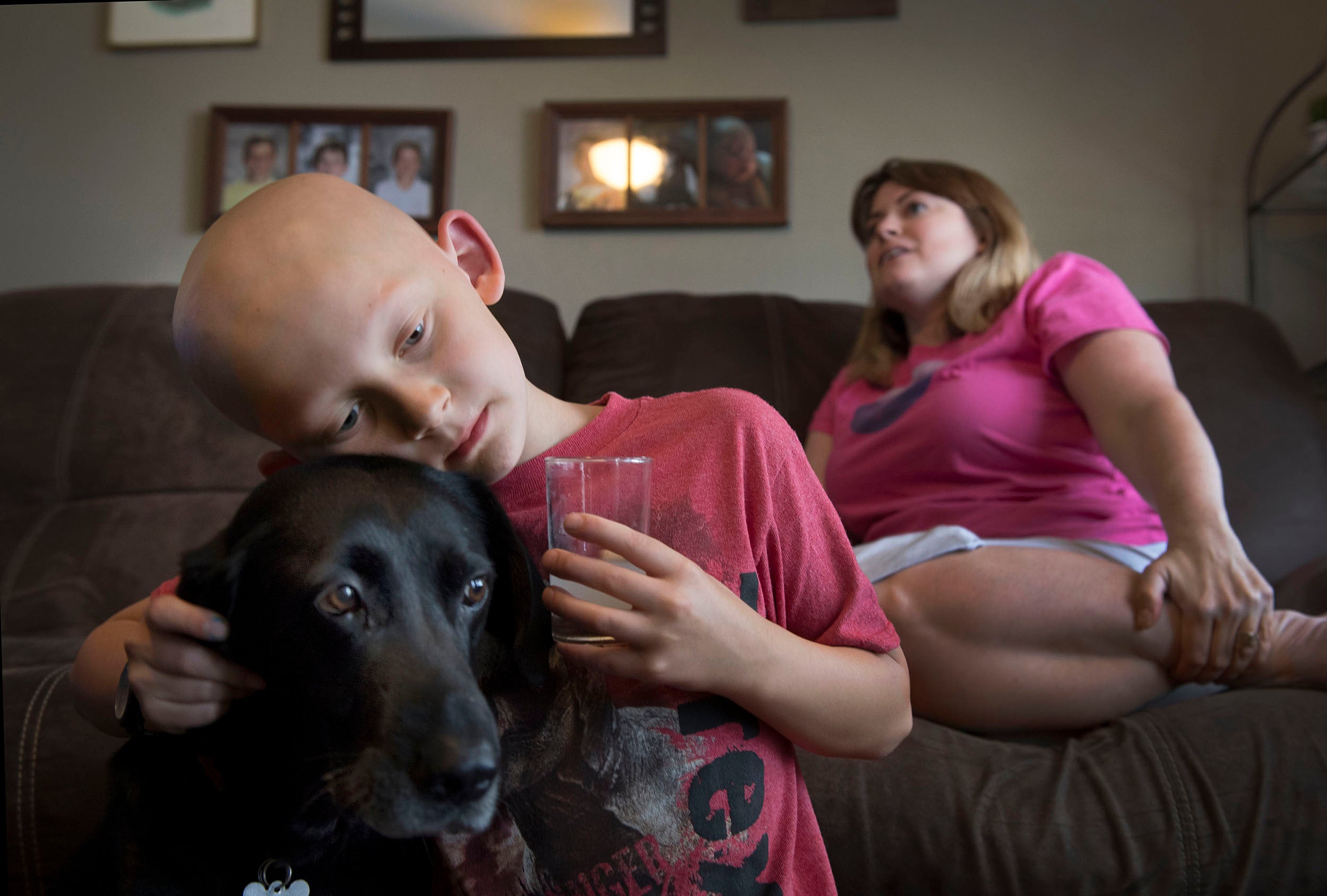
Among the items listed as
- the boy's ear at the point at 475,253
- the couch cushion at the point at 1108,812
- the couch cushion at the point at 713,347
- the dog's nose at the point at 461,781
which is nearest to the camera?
the dog's nose at the point at 461,781

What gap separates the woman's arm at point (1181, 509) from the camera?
3.53 ft

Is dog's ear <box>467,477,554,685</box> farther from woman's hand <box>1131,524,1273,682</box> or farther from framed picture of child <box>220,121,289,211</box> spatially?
framed picture of child <box>220,121,289,211</box>

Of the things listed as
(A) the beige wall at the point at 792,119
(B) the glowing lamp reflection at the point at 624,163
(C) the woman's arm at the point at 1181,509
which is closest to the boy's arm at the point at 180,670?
(C) the woman's arm at the point at 1181,509

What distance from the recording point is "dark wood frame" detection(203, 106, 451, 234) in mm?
2531

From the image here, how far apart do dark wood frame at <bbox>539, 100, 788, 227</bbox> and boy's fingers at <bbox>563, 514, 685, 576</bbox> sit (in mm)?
2064

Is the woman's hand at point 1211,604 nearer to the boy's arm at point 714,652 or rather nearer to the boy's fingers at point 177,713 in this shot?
the boy's arm at point 714,652

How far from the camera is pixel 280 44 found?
2.58 m

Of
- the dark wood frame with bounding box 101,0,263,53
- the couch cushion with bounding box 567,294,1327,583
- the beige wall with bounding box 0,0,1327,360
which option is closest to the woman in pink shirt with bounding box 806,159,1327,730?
the couch cushion with bounding box 567,294,1327,583

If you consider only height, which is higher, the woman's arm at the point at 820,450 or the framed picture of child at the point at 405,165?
the framed picture of child at the point at 405,165

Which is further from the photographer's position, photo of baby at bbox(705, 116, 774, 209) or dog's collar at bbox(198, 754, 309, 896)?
photo of baby at bbox(705, 116, 774, 209)

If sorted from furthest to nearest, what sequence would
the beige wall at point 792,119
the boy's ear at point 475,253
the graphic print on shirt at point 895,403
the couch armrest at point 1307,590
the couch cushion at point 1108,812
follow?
the beige wall at point 792,119 < the graphic print on shirt at point 895,403 < the couch armrest at point 1307,590 < the couch cushion at point 1108,812 < the boy's ear at point 475,253

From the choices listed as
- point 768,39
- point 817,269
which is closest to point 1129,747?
point 817,269

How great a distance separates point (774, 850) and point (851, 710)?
4.7 inches

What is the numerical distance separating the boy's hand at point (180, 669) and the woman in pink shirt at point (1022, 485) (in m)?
0.89
